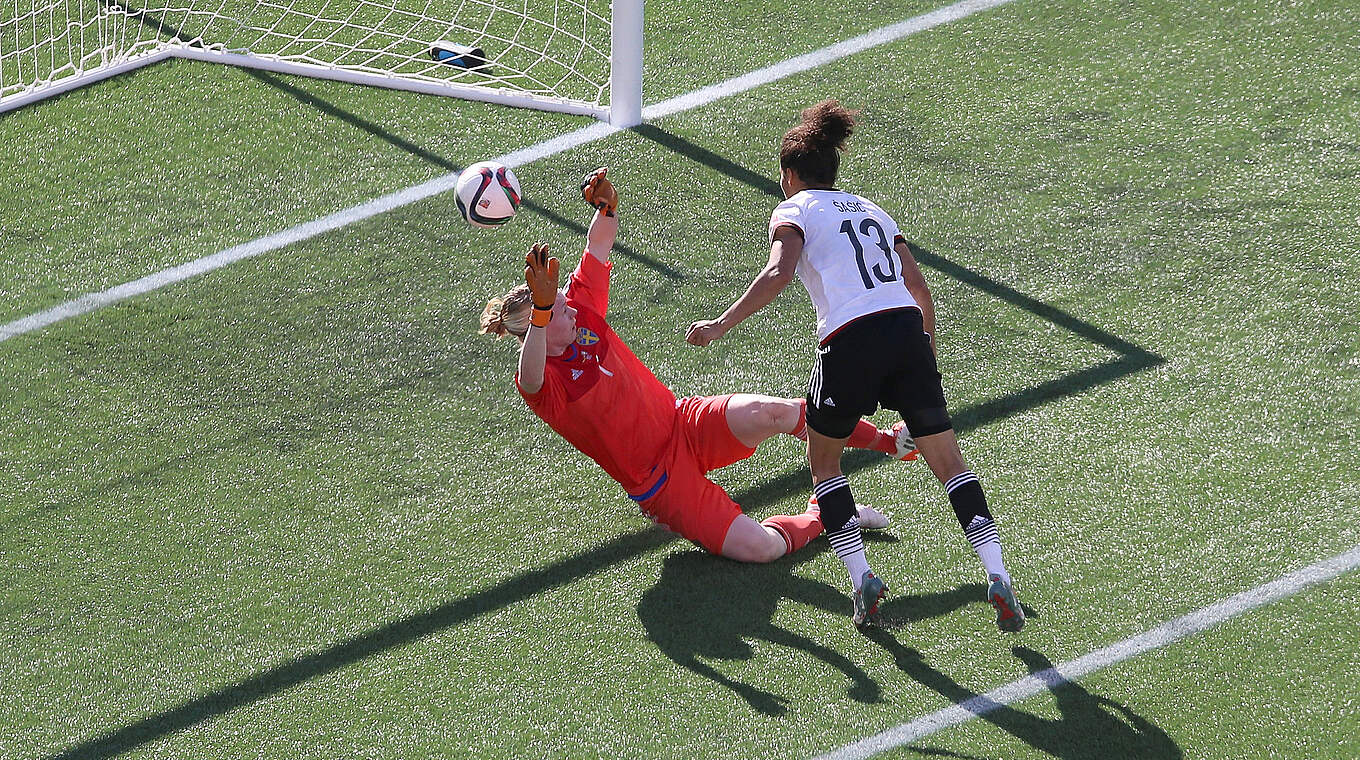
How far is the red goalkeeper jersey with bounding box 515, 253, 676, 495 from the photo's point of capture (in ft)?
17.3

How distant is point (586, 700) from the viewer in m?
4.86

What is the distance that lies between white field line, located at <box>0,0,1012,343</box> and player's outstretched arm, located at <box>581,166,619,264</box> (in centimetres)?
222

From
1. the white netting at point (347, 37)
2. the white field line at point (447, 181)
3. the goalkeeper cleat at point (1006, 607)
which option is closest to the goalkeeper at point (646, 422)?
the goalkeeper cleat at point (1006, 607)

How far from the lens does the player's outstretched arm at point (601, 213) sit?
5.46 m

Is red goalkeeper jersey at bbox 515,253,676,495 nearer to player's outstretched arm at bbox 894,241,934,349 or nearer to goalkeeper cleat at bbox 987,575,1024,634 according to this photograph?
player's outstretched arm at bbox 894,241,934,349

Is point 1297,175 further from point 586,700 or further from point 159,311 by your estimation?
point 159,311

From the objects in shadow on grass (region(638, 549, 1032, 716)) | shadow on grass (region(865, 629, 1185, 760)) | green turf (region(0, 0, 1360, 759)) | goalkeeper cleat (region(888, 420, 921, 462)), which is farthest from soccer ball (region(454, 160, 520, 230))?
shadow on grass (region(865, 629, 1185, 760))

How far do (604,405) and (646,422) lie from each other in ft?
0.61

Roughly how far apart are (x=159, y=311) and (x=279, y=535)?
1825 millimetres

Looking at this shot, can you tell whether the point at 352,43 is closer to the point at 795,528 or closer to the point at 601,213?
the point at 601,213

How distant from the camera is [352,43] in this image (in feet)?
27.9

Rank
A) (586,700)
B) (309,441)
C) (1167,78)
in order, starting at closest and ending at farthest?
(586,700) → (309,441) → (1167,78)

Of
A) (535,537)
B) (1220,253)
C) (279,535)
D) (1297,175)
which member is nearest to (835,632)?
(535,537)

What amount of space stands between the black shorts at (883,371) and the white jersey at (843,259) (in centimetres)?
5
